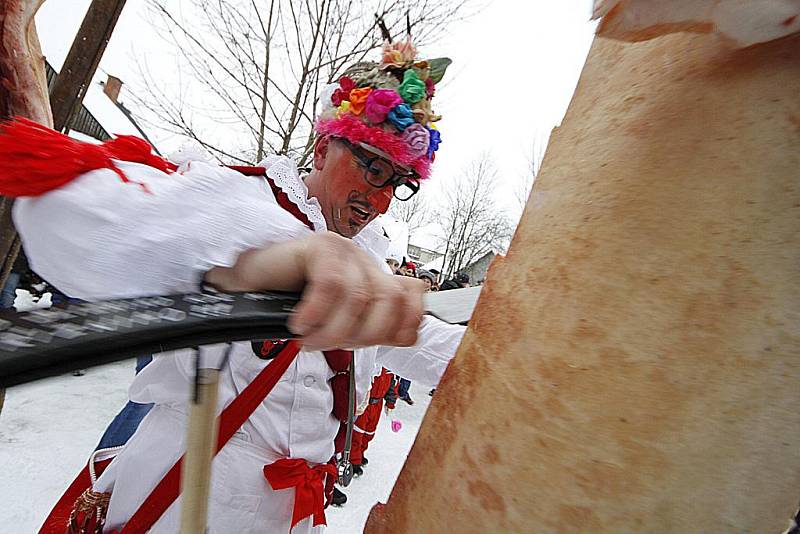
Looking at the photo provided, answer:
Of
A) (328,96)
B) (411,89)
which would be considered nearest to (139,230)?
(411,89)

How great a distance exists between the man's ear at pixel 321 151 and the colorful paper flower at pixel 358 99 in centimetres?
13

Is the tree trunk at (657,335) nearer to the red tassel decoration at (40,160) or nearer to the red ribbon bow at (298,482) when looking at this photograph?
the red tassel decoration at (40,160)

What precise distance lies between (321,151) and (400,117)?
11.0 inches

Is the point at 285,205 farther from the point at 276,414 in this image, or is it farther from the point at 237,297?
the point at 237,297

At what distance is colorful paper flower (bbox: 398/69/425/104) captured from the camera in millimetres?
1580

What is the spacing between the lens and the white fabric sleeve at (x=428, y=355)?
4.22ft

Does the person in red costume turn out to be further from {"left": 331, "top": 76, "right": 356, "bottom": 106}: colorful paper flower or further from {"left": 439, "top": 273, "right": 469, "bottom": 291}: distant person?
{"left": 439, "top": 273, "right": 469, "bottom": 291}: distant person

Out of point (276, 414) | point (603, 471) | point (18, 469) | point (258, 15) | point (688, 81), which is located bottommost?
point (18, 469)

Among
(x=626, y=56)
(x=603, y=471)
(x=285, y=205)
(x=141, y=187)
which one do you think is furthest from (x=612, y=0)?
(x=285, y=205)

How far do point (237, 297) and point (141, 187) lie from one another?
347mm

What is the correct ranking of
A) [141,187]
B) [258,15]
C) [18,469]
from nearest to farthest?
[141,187] → [18,469] → [258,15]

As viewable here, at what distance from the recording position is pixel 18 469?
9.85ft

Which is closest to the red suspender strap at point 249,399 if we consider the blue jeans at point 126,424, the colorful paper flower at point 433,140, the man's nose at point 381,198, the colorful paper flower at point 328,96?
the man's nose at point 381,198

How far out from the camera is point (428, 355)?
1.36 m
